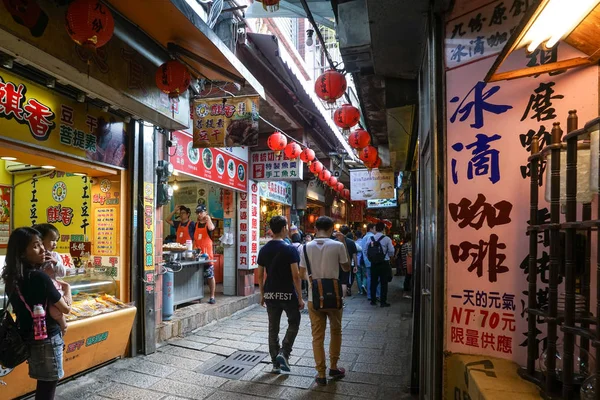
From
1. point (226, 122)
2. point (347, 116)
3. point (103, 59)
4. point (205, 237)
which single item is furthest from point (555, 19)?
point (205, 237)

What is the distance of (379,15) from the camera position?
3.97m

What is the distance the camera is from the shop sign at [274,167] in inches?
439

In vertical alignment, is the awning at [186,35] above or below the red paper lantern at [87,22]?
above

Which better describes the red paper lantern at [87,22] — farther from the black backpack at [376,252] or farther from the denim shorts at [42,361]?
the black backpack at [376,252]

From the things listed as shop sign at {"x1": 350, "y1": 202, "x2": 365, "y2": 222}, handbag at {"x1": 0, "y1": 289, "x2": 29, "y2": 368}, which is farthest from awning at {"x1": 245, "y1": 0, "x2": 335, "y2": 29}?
shop sign at {"x1": 350, "y1": 202, "x2": 365, "y2": 222}

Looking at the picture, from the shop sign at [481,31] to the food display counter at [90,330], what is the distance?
5373 millimetres

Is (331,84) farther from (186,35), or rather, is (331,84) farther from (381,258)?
(381,258)

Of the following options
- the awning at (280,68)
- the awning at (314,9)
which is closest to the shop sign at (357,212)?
the awning at (280,68)

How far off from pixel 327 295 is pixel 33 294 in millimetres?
3228

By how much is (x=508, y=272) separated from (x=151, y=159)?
5733 millimetres

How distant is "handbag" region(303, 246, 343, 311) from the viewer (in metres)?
4.95

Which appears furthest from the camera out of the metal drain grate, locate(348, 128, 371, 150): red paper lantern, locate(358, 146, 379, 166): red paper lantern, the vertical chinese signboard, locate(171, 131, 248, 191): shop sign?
locate(358, 146, 379, 166): red paper lantern

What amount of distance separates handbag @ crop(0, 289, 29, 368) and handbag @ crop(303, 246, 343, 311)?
3164 mm

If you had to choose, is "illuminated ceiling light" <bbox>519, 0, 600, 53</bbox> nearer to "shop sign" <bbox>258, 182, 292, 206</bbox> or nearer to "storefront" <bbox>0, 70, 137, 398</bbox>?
"storefront" <bbox>0, 70, 137, 398</bbox>
